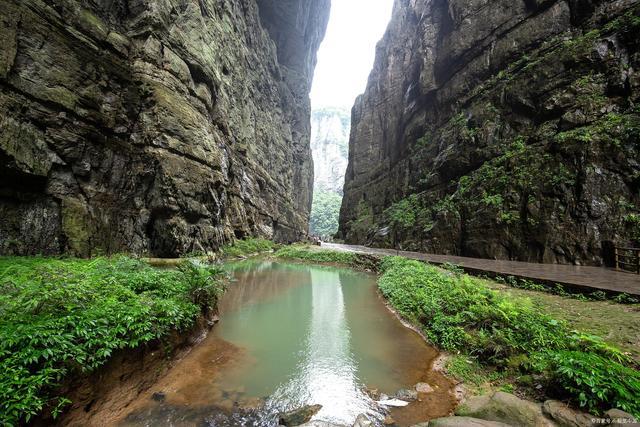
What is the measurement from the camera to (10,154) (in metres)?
10.5

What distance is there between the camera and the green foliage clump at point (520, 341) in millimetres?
3766

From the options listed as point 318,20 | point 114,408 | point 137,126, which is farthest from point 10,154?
point 318,20

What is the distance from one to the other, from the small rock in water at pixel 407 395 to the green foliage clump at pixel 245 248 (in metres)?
19.2

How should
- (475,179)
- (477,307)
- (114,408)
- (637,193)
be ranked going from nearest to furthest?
(114,408) → (477,307) → (637,193) → (475,179)

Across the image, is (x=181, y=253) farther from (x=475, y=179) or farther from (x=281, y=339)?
(x=475, y=179)

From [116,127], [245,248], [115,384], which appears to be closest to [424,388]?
[115,384]

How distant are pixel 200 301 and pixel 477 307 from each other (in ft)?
23.7

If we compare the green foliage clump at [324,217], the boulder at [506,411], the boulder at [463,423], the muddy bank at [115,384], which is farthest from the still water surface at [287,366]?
the green foliage clump at [324,217]

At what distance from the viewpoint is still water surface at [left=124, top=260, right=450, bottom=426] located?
181 inches

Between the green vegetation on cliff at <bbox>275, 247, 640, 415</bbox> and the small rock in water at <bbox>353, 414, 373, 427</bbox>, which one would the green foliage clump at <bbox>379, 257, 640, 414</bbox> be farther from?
the small rock in water at <bbox>353, 414, 373, 427</bbox>

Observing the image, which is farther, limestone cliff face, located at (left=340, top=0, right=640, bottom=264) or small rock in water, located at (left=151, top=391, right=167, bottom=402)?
limestone cliff face, located at (left=340, top=0, right=640, bottom=264)

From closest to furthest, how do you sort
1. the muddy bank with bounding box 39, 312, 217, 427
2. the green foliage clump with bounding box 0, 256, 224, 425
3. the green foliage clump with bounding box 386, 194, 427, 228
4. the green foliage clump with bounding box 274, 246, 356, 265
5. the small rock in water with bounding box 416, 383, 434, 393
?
the green foliage clump with bounding box 0, 256, 224, 425 → the muddy bank with bounding box 39, 312, 217, 427 → the small rock in water with bounding box 416, 383, 434, 393 → the green foliage clump with bounding box 274, 246, 356, 265 → the green foliage clump with bounding box 386, 194, 427, 228

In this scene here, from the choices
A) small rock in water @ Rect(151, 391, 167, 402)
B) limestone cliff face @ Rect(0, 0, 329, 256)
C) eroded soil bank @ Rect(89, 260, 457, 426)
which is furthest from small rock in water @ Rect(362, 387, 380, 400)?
limestone cliff face @ Rect(0, 0, 329, 256)

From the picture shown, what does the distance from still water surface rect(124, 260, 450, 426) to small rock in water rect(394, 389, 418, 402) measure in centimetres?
19
